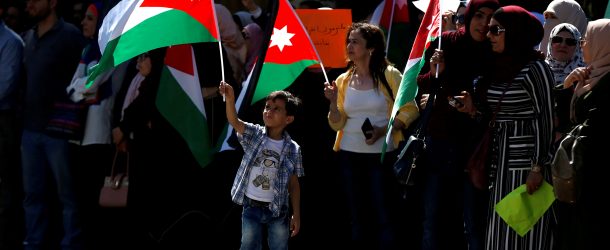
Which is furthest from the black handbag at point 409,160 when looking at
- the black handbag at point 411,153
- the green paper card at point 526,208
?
the green paper card at point 526,208

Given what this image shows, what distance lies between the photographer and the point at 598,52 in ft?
23.2

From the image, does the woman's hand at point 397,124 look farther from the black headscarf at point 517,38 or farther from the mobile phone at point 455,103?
the black headscarf at point 517,38

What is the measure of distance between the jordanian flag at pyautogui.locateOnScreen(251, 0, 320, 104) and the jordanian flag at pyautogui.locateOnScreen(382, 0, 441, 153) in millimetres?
808

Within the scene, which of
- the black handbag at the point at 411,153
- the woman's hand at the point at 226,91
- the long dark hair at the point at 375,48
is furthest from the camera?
the long dark hair at the point at 375,48

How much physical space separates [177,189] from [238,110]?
1583 mm

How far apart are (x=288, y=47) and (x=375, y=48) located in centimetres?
68

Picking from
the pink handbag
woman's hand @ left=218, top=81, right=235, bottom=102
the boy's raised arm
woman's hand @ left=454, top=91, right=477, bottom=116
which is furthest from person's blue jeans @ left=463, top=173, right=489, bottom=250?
the pink handbag

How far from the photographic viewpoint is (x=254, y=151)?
319 inches

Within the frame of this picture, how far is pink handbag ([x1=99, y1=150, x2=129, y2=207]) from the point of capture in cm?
1028

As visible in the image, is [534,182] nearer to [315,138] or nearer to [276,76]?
[276,76]

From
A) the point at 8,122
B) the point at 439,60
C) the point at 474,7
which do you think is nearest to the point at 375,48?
the point at 439,60

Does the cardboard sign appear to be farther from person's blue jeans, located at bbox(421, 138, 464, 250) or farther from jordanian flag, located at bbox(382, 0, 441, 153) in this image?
person's blue jeans, located at bbox(421, 138, 464, 250)

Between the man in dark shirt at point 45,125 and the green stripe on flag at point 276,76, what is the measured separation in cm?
251

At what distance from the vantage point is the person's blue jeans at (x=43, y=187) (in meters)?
10.6
